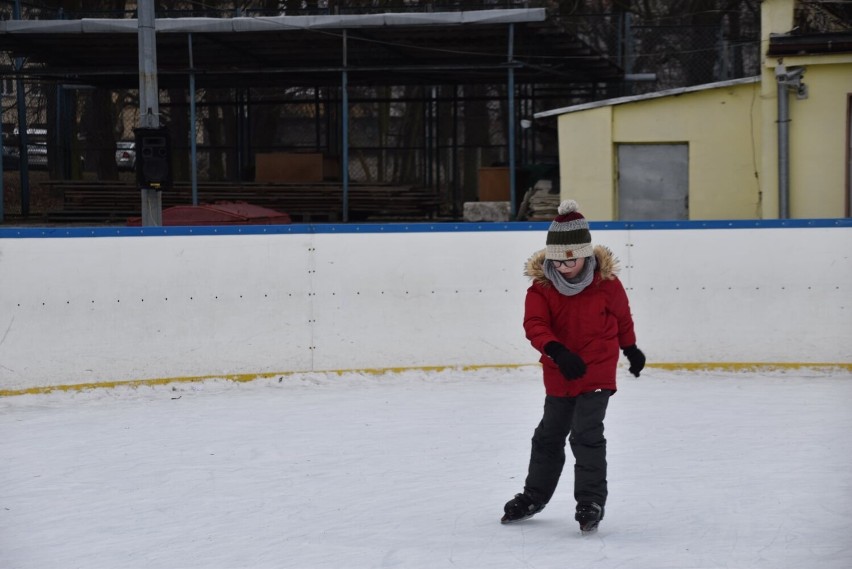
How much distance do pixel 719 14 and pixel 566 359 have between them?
67.3 feet

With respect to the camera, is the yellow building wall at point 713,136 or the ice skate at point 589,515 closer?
the ice skate at point 589,515

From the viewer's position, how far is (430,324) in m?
9.19

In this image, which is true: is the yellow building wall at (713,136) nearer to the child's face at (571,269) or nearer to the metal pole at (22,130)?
the metal pole at (22,130)

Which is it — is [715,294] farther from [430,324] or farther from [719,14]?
[719,14]

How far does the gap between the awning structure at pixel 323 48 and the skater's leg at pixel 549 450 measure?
38.2 feet

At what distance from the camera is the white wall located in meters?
8.85

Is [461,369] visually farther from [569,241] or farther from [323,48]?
[323,48]

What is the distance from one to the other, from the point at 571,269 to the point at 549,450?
2.46 ft

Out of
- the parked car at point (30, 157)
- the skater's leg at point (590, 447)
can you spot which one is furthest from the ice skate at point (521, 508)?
the parked car at point (30, 157)

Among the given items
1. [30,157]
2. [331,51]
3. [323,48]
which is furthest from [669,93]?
[30,157]

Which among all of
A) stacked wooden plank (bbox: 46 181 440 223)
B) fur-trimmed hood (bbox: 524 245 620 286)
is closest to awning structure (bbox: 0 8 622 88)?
stacked wooden plank (bbox: 46 181 440 223)

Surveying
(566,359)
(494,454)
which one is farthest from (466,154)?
(566,359)

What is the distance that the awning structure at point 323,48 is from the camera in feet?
55.6

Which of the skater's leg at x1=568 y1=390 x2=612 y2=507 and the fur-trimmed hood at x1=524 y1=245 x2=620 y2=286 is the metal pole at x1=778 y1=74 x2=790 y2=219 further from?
the skater's leg at x1=568 y1=390 x2=612 y2=507
